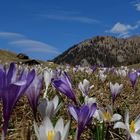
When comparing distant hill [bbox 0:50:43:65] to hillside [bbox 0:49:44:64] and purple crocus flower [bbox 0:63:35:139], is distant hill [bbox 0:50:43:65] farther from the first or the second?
purple crocus flower [bbox 0:63:35:139]

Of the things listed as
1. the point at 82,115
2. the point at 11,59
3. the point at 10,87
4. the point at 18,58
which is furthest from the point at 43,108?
the point at 18,58

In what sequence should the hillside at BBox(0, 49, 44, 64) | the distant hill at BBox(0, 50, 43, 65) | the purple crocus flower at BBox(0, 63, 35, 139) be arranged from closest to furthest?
the purple crocus flower at BBox(0, 63, 35, 139) → the hillside at BBox(0, 49, 44, 64) → the distant hill at BBox(0, 50, 43, 65)

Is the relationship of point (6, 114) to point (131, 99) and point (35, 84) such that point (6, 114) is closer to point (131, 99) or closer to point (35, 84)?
point (35, 84)

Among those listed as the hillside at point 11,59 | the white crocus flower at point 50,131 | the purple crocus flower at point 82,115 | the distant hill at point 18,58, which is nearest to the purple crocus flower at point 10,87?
the white crocus flower at point 50,131

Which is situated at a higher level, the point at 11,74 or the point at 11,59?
the point at 11,59

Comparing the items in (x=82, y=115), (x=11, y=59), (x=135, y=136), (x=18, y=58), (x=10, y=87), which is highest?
(x=18, y=58)

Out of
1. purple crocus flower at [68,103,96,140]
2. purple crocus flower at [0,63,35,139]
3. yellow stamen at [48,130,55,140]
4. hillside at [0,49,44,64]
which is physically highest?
hillside at [0,49,44,64]

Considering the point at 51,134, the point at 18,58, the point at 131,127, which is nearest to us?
the point at 51,134

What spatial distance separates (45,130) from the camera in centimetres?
171

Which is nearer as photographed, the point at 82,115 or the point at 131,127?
the point at 82,115

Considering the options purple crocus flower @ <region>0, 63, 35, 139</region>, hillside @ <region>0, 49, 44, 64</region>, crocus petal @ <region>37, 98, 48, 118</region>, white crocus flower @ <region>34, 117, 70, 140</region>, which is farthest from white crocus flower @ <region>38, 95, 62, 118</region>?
hillside @ <region>0, 49, 44, 64</region>

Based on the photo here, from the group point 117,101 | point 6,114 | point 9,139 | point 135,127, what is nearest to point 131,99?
point 117,101

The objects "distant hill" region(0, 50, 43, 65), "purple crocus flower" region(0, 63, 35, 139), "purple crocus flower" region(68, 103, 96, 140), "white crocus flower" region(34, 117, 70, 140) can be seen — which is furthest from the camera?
"distant hill" region(0, 50, 43, 65)

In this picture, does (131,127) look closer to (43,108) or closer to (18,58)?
(43,108)
